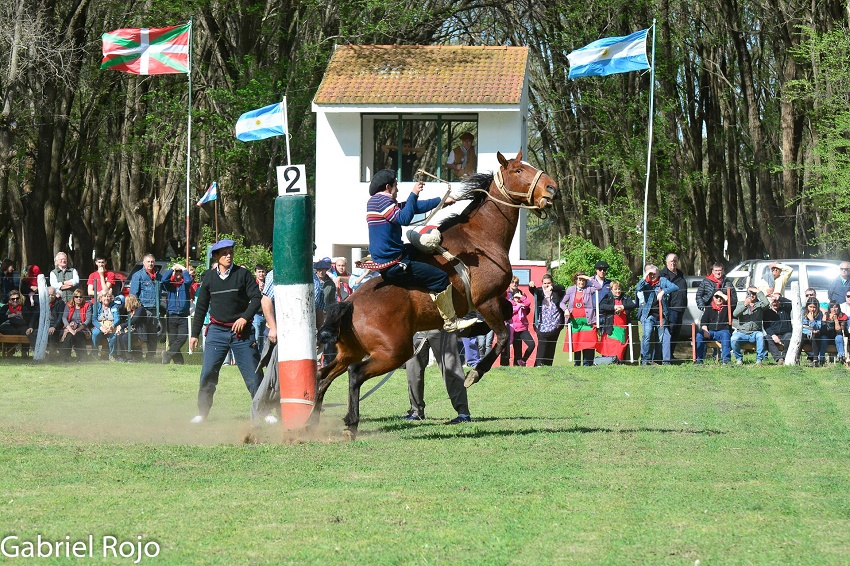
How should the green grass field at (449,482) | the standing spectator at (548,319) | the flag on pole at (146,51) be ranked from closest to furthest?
the green grass field at (449,482) → the standing spectator at (548,319) → the flag on pole at (146,51)

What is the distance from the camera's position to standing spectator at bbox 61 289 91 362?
23.5 meters

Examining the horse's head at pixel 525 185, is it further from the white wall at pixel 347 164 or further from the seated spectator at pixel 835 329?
the white wall at pixel 347 164

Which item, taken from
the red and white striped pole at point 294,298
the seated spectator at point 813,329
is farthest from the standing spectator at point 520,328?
the red and white striped pole at point 294,298

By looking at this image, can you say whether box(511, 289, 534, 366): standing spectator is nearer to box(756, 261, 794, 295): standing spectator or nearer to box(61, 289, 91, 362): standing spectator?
box(756, 261, 794, 295): standing spectator

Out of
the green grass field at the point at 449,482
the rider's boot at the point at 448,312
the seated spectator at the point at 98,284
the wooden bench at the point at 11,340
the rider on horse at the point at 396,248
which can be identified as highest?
the rider on horse at the point at 396,248

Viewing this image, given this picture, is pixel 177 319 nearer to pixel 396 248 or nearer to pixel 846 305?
pixel 396 248

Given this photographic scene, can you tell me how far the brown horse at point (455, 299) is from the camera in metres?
11.8

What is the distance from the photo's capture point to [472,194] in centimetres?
1265

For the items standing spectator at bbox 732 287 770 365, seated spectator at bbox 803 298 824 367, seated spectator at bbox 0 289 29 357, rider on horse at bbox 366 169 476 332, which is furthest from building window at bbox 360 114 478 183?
rider on horse at bbox 366 169 476 332

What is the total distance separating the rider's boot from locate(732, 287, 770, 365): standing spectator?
1136cm

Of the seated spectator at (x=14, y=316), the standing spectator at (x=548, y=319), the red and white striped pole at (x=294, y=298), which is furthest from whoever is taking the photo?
the seated spectator at (x=14, y=316)

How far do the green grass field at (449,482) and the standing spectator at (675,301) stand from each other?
637cm

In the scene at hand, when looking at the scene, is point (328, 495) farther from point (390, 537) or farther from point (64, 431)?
point (64, 431)

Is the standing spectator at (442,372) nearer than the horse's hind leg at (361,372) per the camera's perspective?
No
